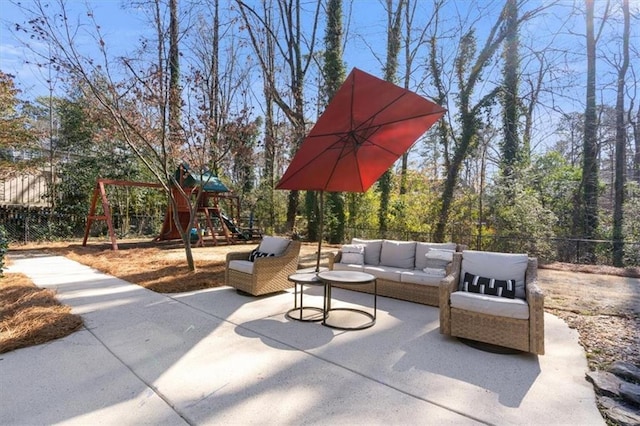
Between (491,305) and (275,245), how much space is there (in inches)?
128

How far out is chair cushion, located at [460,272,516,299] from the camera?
337 centimetres

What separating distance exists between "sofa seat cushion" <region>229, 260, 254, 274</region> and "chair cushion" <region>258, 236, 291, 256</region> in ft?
1.21

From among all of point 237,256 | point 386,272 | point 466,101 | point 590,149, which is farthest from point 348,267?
point 590,149

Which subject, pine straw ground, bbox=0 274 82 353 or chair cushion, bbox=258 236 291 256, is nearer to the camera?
pine straw ground, bbox=0 274 82 353

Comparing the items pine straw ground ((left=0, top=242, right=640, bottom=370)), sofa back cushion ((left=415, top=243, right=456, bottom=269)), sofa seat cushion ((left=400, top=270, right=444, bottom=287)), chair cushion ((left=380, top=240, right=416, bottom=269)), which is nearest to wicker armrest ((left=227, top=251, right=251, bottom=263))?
pine straw ground ((left=0, top=242, right=640, bottom=370))

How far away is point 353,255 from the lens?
5.56 metres

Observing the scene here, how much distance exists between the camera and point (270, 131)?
533 inches

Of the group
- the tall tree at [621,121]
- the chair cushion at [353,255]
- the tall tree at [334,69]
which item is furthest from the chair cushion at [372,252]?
the tall tree at [621,121]

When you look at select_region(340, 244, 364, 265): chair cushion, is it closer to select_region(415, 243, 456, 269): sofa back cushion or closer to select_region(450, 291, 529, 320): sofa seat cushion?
select_region(415, 243, 456, 269): sofa back cushion

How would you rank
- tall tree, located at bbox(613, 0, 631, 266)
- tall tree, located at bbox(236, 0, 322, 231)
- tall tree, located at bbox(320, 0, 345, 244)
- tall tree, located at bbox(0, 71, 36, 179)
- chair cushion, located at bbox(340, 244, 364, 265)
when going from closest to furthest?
chair cushion, located at bbox(340, 244, 364, 265)
tall tree, located at bbox(0, 71, 36, 179)
tall tree, located at bbox(613, 0, 631, 266)
tall tree, located at bbox(236, 0, 322, 231)
tall tree, located at bbox(320, 0, 345, 244)

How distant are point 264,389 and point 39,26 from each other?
6889 mm

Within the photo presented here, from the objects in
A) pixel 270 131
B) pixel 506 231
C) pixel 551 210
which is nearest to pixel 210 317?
pixel 506 231

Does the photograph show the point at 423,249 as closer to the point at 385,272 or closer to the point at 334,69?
the point at 385,272

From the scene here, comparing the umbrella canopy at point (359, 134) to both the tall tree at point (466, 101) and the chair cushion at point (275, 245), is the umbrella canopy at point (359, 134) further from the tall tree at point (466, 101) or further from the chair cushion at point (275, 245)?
the tall tree at point (466, 101)
